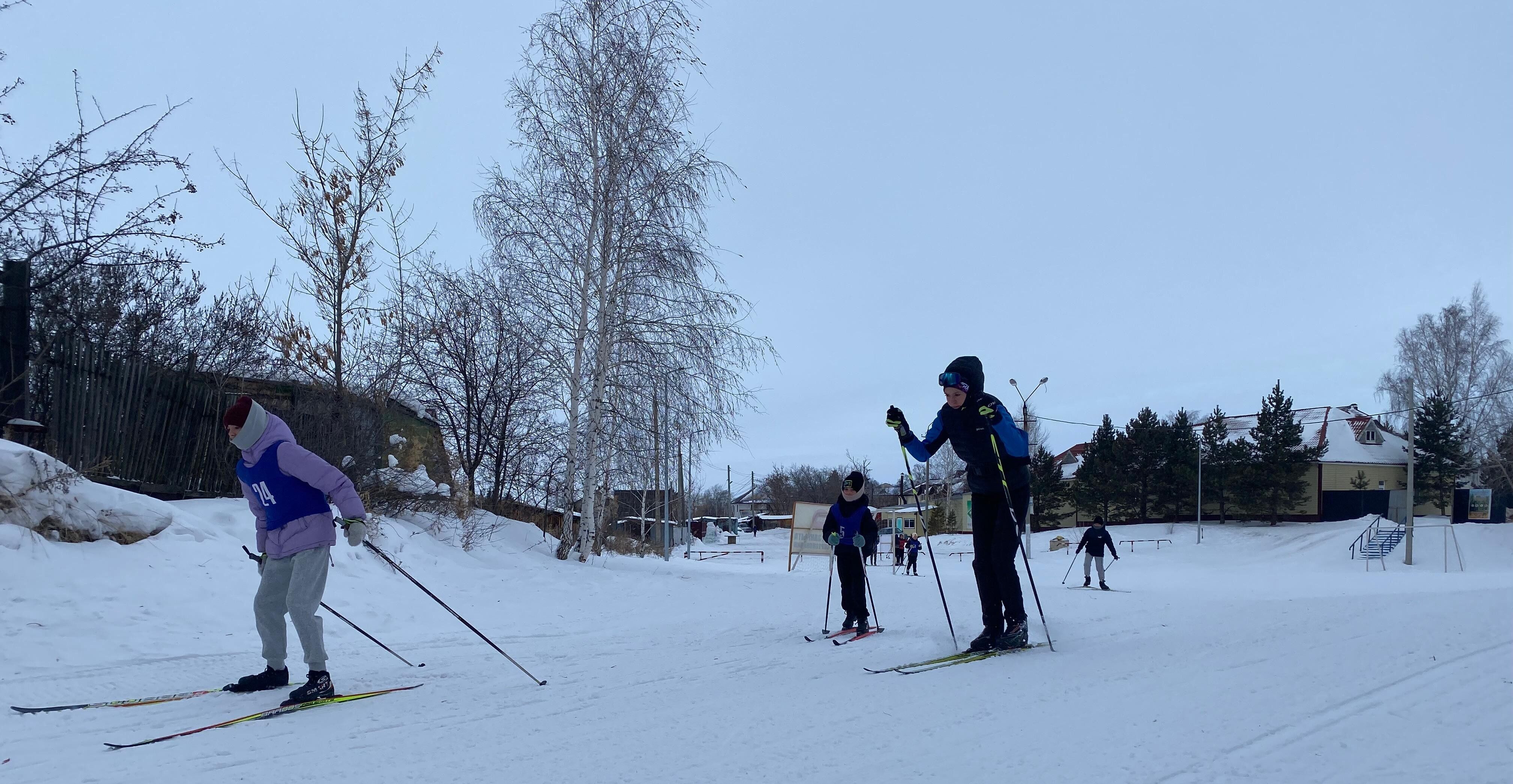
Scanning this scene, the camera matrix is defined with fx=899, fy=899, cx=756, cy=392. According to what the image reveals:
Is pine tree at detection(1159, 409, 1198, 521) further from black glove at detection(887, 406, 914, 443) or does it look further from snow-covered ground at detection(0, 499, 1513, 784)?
black glove at detection(887, 406, 914, 443)

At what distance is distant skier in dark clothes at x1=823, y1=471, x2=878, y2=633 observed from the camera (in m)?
8.12

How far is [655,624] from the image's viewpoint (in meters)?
9.31

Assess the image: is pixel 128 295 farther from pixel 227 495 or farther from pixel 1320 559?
pixel 1320 559

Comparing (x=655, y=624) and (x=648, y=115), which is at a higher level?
(x=648, y=115)

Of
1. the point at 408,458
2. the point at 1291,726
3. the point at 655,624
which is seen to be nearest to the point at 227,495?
the point at 408,458

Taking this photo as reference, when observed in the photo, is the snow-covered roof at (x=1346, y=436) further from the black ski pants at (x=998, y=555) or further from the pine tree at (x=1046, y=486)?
the black ski pants at (x=998, y=555)

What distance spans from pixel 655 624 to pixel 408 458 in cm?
741

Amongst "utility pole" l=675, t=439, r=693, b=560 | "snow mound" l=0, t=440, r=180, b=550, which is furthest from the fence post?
"utility pole" l=675, t=439, r=693, b=560

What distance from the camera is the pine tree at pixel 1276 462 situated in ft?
137

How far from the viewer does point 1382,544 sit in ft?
105

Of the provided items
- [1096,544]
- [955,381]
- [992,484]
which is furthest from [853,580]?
[1096,544]

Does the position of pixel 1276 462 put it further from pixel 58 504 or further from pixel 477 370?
pixel 58 504

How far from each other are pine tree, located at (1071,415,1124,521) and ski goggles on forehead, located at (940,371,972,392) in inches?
1789

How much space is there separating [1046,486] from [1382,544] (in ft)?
73.1
